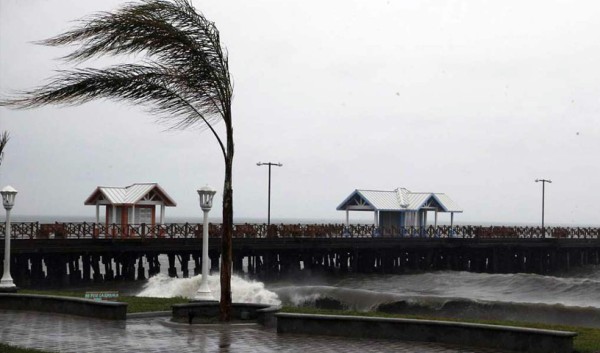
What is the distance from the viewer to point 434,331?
14008 millimetres

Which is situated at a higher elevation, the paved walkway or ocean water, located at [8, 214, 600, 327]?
the paved walkway


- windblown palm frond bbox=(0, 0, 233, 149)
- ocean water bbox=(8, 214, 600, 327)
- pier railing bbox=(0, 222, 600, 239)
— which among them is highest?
windblown palm frond bbox=(0, 0, 233, 149)

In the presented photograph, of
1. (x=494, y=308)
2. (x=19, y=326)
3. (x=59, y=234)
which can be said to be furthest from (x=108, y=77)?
(x=59, y=234)

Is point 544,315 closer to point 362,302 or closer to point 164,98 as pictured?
point 362,302

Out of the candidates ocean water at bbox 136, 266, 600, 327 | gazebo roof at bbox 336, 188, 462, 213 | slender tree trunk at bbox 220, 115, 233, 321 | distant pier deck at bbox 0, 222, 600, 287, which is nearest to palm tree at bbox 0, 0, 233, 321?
slender tree trunk at bbox 220, 115, 233, 321

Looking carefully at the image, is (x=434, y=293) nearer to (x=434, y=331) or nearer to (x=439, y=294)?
(x=439, y=294)

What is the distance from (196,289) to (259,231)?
1404 cm

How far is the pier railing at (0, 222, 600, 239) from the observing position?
45125mm

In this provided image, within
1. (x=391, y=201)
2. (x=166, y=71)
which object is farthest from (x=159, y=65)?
(x=391, y=201)

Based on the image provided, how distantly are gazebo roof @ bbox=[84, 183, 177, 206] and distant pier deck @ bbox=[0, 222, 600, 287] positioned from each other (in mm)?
1603

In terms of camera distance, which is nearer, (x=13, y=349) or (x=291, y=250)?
(x=13, y=349)

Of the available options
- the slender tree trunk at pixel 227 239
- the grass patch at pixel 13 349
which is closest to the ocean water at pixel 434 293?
the slender tree trunk at pixel 227 239

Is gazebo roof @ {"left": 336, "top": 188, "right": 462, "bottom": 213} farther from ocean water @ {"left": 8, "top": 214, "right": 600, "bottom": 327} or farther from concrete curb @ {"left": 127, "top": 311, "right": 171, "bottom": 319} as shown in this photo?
concrete curb @ {"left": 127, "top": 311, "right": 171, "bottom": 319}

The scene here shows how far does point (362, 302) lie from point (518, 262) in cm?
3557
